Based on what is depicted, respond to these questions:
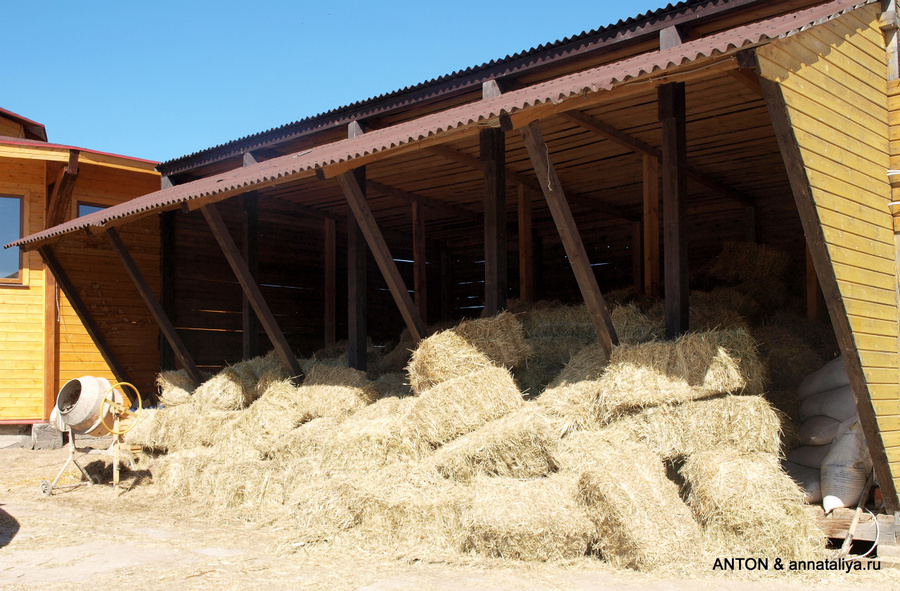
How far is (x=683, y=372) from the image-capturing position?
6230 millimetres

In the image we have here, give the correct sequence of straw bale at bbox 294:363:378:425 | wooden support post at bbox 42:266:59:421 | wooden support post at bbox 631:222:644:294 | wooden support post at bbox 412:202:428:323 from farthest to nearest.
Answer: wooden support post at bbox 631:222:644:294
wooden support post at bbox 412:202:428:323
wooden support post at bbox 42:266:59:421
straw bale at bbox 294:363:378:425

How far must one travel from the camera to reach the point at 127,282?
13117mm

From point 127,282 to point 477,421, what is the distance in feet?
28.5

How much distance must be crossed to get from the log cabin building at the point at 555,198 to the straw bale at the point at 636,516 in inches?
64.0

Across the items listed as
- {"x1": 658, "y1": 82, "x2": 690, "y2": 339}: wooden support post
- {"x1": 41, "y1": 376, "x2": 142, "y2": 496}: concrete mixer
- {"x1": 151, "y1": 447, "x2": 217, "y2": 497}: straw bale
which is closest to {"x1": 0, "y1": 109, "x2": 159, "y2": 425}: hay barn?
{"x1": 41, "y1": 376, "x2": 142, "y2": 496}: concrete mixer

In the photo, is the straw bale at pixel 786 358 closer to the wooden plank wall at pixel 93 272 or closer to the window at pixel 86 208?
the wooden plank wall at pixel 93 272

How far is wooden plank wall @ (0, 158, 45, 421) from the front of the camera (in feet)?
38.9

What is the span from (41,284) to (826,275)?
11539mm

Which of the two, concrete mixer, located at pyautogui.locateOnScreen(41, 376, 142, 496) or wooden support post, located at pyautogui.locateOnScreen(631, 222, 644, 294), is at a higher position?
wooden support post, located at pyautogui.locateOnScreen(631, 222, 644, 294)

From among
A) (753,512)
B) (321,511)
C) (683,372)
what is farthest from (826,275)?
→ (321,511)

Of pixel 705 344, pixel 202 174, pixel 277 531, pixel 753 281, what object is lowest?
pixel 277 531

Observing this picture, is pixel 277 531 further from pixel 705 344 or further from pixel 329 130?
pixel 329 130

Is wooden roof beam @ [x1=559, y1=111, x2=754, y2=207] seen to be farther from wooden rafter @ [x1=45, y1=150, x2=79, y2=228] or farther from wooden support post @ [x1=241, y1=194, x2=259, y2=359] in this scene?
wooden rafter @ [x1=45, y1=150, x2=79, y2=228]

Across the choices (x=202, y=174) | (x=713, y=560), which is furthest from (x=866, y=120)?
(x=202, y=174)
